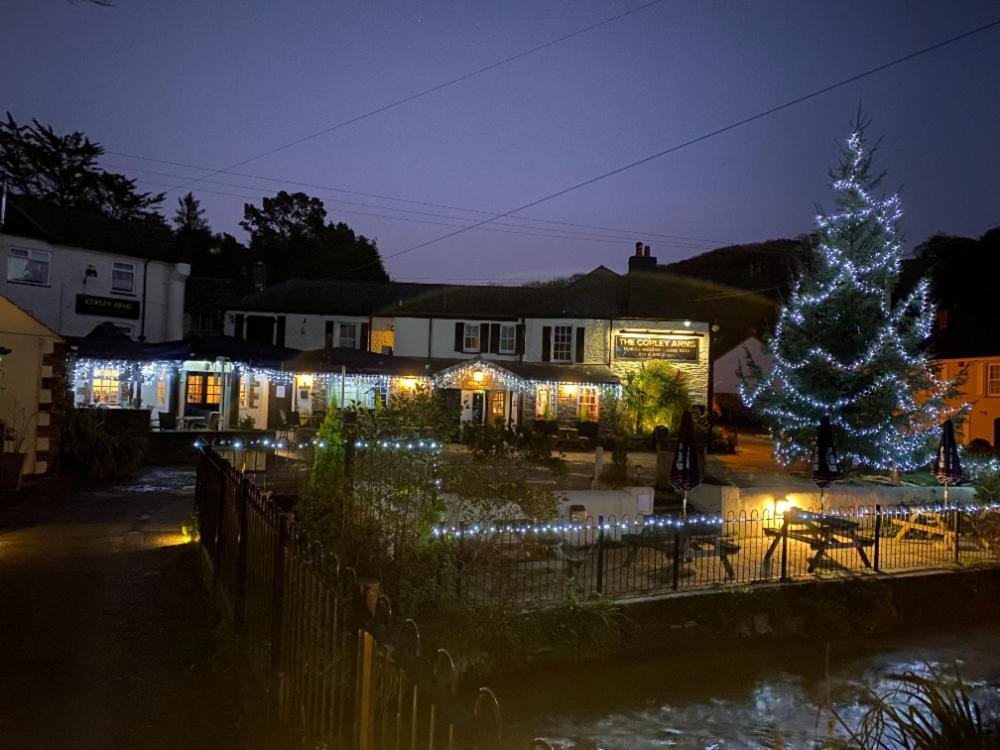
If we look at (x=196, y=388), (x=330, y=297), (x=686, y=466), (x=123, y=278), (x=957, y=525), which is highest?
(x=330, y=297)

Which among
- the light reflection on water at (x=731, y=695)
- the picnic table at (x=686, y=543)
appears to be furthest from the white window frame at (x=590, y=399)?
the light reflection on water at (x=731, y=695)

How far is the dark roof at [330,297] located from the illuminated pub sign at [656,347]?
34.7ft

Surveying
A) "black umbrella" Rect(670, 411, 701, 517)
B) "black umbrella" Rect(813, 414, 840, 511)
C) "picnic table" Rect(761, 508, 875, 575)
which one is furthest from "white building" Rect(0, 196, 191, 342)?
"picnic table" Rect(761, 508, 875, 575)

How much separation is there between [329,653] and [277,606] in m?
1.21

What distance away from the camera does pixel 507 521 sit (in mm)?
8414

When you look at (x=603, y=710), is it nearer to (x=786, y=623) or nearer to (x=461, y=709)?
(x=786, y=623)

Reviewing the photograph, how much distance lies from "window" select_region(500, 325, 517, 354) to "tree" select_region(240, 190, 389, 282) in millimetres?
23972

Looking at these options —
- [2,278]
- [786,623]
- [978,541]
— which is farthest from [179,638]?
[2,278]

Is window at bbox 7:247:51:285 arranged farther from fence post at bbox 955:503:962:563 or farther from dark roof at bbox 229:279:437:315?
fence post at bbox 955:503:962:563

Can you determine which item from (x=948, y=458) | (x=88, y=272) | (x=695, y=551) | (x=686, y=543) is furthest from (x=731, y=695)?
(x=88, y=272)

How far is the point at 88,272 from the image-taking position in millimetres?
29656

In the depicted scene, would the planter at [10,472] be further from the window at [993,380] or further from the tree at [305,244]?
the tree at [305,244]

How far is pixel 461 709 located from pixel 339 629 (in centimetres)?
167

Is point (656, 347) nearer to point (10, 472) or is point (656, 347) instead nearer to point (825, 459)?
point (825, 459)
